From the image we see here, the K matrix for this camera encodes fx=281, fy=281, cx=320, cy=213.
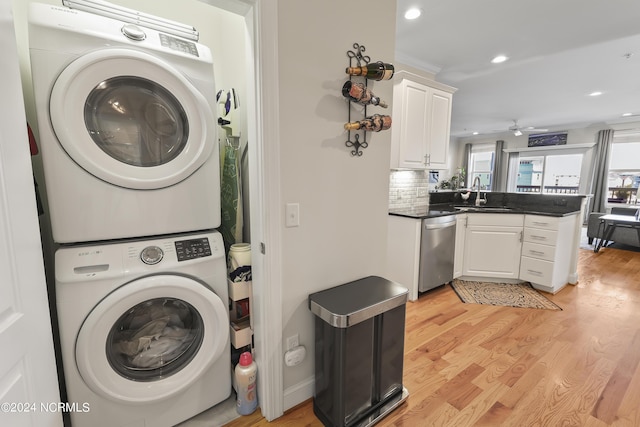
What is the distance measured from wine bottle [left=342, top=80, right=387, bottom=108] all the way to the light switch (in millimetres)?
625

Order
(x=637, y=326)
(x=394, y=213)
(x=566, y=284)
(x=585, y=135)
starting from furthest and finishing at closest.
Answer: (x=585, y=135) < (x=566, y=284) < (x=394, y=213) < (x=637, y=326)

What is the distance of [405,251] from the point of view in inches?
112

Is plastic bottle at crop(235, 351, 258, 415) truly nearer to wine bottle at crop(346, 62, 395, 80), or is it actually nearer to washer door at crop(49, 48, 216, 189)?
washer door at crop(49, 48, 216, 189)

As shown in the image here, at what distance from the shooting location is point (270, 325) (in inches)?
54.7

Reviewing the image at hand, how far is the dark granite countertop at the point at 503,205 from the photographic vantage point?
302 centimetres

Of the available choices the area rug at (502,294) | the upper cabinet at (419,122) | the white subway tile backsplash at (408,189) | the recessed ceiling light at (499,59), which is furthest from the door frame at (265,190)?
the recessed ceiling light at (499,59)

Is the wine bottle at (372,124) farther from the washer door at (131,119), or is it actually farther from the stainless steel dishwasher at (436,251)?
the stainless steel dishwasher at (436,251)

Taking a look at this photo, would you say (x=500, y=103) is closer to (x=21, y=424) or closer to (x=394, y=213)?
(x=394, y=213)

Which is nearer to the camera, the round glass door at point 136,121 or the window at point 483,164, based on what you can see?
the round glass door at point 136,121

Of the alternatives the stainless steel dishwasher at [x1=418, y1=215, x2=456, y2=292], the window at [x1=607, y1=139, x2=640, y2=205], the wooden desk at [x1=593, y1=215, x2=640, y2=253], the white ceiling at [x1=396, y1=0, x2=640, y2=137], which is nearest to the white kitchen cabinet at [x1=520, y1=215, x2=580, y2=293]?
the stainless steel dishwasher at [x1=418, y1=215, x2=456, y2=292]

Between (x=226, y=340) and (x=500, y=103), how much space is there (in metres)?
5.76

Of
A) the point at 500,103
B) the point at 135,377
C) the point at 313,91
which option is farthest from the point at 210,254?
the point at 500,103

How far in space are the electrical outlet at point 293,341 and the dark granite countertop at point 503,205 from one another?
1739mm

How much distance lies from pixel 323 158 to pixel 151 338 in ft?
3.96
